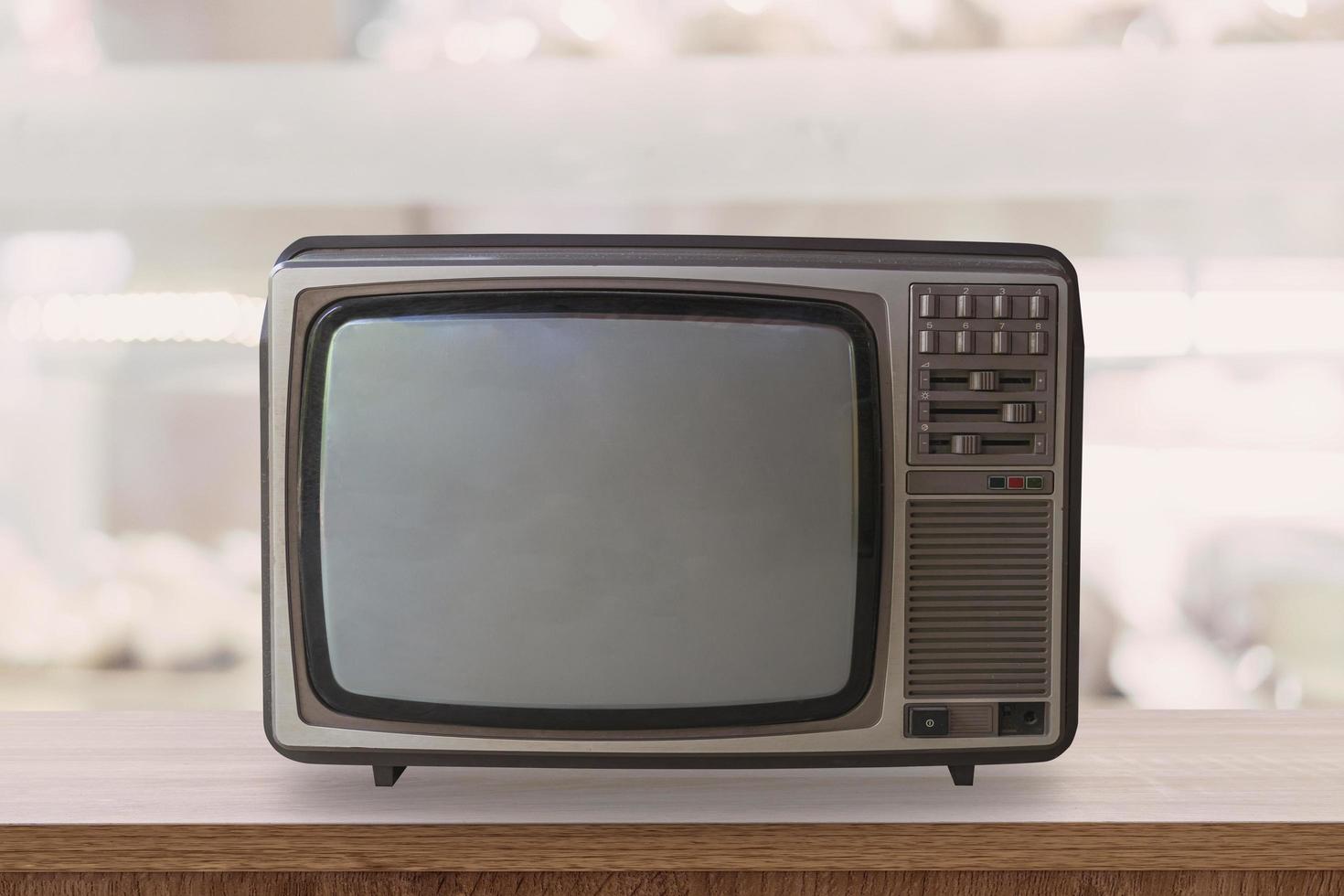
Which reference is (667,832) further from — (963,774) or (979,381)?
(979,381)

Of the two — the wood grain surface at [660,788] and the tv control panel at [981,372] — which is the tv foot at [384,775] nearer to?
the wood grain surface at [660,788]

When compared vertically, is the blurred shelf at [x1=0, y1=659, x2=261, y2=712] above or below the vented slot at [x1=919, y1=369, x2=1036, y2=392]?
below

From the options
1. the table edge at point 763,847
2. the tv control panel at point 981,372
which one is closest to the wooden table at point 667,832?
the table edge at point 763,847

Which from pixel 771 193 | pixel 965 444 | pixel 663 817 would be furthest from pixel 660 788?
pixel 771 193

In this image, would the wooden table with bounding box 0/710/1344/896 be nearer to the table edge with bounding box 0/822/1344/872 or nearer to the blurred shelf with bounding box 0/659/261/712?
the table edge with bounding box 0/822/1344/872

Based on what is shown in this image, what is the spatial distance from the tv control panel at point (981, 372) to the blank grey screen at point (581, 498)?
0.13 feet

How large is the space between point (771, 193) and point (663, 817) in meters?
1.17

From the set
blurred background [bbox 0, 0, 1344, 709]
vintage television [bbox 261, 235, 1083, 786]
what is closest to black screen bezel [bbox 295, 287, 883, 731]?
vintage television [bbox 261, 235, 1083, 786]

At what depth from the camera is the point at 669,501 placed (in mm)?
563

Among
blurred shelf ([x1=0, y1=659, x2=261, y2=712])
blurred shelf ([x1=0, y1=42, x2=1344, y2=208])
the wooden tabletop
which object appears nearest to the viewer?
the wooden tabletop

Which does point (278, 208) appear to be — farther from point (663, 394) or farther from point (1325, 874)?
point (1325, 874)

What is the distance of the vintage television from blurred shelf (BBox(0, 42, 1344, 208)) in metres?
1.03

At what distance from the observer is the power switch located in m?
0.58

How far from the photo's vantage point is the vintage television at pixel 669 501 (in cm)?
56
